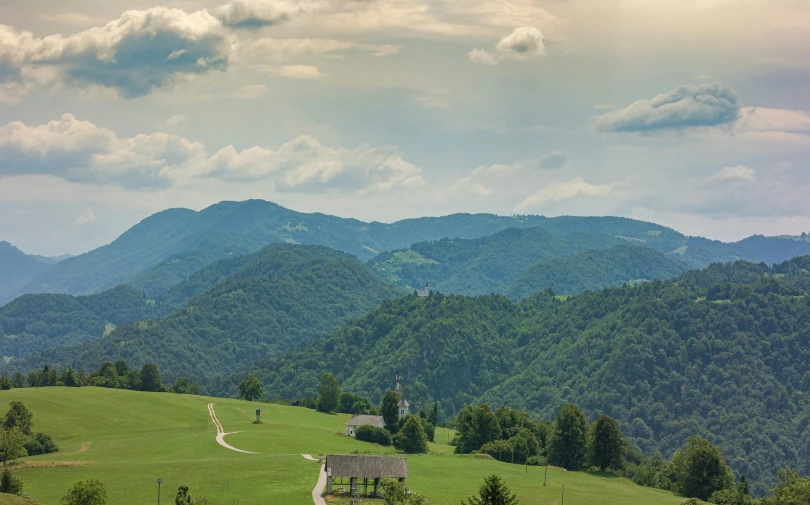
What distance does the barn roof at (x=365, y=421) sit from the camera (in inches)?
5718

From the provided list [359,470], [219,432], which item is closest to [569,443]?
[359,470]

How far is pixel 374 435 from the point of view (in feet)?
461

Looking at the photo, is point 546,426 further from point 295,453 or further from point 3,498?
point 3,498

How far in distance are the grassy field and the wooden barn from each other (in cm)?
300

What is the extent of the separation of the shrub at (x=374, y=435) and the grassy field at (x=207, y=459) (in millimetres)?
4501

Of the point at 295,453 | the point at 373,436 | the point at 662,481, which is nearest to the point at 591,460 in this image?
the point at 662,481

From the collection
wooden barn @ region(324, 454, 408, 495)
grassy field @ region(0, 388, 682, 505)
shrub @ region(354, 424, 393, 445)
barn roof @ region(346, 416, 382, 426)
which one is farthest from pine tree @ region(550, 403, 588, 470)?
wooden barn @ region(324, 454, 408, 495)

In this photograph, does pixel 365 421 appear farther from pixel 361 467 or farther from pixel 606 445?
pixel 361 467

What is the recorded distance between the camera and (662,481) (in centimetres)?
12675

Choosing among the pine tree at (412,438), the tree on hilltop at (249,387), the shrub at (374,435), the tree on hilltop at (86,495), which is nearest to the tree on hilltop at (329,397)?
the tree on hilltop at (249,387)

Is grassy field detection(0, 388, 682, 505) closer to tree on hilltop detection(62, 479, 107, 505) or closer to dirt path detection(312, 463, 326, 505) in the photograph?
dirt path detection(312, 463, 326, 505)

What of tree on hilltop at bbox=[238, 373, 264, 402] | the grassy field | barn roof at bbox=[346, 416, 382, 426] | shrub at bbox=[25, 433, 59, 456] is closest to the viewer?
the grassy field

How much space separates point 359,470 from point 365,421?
180 ft

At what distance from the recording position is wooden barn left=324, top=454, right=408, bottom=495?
9112 centimetres
